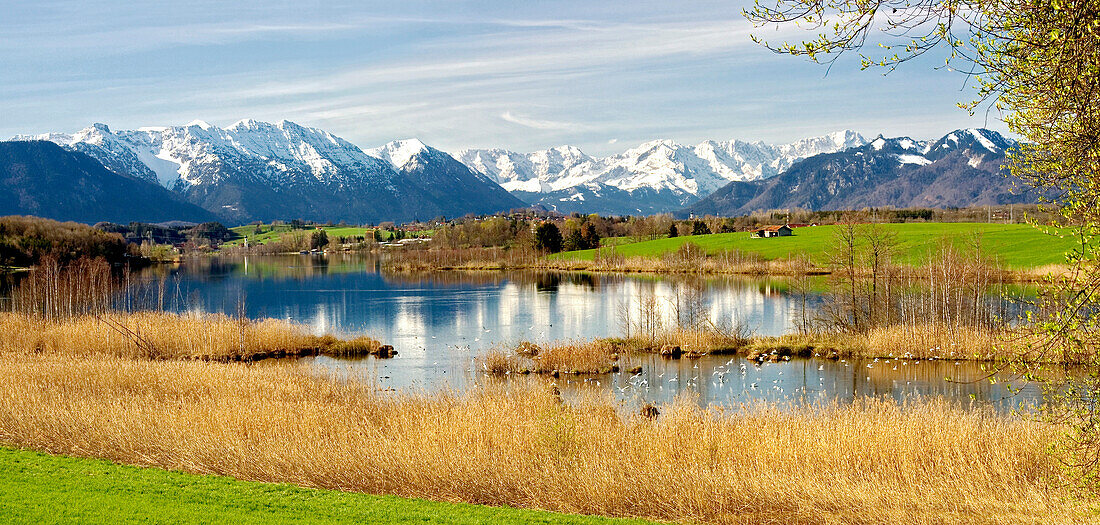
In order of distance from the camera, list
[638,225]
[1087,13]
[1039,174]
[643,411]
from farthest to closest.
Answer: [638,225] → [643,411] → [1039,174] → [1087,13]

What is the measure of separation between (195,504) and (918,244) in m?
95.9

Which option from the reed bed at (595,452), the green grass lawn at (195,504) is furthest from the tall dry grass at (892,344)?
the green grass lawn at (195,504)

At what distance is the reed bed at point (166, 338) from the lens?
3766 cm

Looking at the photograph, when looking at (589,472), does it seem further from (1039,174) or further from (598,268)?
(598,268)

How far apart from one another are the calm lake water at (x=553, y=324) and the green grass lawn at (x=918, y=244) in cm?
1946

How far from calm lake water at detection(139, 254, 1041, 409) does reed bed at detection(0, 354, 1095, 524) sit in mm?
1918

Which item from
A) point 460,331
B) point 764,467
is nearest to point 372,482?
point 764,467

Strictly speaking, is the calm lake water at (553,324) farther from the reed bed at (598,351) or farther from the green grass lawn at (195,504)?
the green grass lawn at (195,504)

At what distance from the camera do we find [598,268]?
113 meters

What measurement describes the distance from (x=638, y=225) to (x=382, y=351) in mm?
128679

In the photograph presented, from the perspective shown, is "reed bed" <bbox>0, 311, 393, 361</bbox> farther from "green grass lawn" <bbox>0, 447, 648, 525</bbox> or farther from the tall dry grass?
"green grass lawn" <bbox>0, 447, 648, 525</bbox>

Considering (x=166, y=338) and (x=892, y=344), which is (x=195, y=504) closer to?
(x=166, y=338)

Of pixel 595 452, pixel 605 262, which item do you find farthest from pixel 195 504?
pixel 605 262

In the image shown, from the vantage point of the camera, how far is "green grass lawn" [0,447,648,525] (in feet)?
41.1
